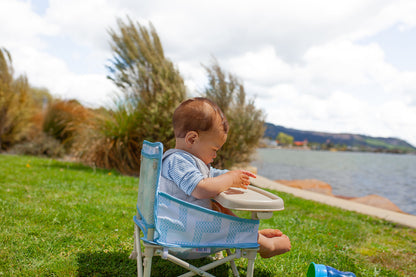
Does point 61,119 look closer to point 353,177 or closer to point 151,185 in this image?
point 151,185

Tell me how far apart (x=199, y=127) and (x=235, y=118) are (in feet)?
17.6

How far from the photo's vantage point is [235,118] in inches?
286

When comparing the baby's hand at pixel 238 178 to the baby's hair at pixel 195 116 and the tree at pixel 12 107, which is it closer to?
the baby's hair at pixel 195 116

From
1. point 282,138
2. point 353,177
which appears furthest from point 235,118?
point 353,177

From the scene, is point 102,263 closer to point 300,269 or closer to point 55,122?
point 300,269

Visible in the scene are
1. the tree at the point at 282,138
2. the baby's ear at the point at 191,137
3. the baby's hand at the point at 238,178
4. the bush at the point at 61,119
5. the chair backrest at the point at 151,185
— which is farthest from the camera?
the bush at the point at 61,119

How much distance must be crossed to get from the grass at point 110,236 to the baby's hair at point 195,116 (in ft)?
3.63

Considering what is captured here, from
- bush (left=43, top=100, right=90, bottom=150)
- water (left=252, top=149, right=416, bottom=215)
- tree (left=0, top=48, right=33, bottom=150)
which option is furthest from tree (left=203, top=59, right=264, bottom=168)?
tree (left=0, top=48, right=33, bottom=150)

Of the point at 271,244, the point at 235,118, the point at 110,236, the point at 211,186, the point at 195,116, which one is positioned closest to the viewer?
the point at 211,186

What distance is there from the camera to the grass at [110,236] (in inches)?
94.0

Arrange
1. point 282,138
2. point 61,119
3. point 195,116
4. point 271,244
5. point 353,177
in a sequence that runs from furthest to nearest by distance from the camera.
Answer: point 353,177 → point 282,138 → point 61,119 → point 271,244 → point 195,116

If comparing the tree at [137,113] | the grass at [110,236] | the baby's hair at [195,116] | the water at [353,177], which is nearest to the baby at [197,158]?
the baby's hair at [195,116]

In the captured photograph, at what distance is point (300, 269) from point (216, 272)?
27.7 inches

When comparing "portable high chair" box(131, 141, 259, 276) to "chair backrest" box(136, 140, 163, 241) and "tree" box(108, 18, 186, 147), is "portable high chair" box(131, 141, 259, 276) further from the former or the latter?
"tree" box(108, 18, 186, 147)
